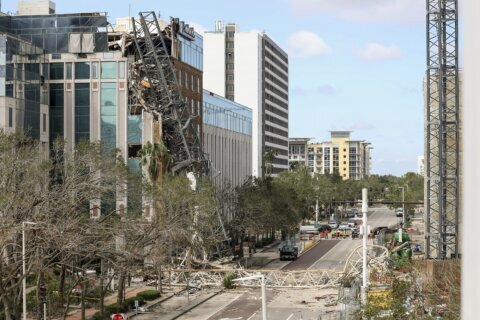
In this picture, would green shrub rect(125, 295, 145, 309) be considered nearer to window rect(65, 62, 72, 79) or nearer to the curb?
the curb

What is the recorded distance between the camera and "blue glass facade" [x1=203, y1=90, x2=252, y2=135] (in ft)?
353

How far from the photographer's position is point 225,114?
119812mm

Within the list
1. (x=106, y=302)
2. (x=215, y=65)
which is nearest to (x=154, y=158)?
(x=106, y=302)

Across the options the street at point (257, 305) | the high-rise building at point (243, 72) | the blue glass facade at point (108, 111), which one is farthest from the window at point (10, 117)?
the high-rise building at point (243, 72)

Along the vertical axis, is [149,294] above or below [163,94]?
below

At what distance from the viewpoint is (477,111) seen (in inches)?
64.6

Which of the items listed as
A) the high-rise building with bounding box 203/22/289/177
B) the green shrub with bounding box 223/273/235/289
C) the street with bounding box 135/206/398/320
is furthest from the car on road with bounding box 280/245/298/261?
the high-rise building with bounding box 203/22/289/177

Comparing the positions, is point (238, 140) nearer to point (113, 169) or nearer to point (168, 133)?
point (168, 133)

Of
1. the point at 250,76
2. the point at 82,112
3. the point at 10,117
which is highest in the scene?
the point at 250,76

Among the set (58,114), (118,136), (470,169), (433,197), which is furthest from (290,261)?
(470,169)

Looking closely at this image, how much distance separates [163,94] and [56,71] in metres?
Result: 11.5

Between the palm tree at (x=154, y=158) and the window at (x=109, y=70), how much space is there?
7326 millimetres

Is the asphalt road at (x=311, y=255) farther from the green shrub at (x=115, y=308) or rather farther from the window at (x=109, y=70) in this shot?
the green shrub at (x=115, y=308)

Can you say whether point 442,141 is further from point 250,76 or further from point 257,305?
point 250,76
